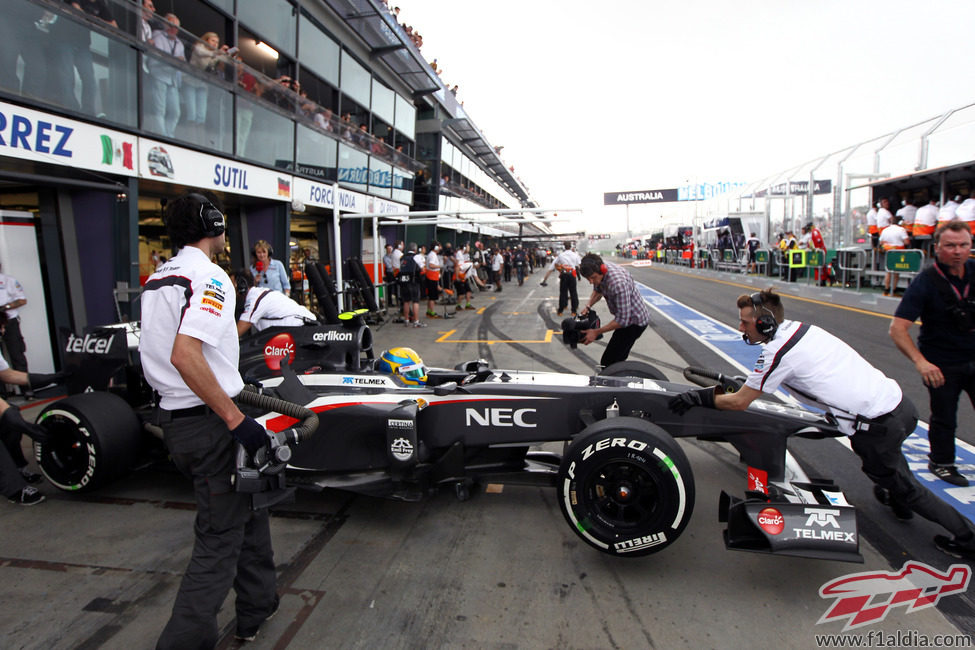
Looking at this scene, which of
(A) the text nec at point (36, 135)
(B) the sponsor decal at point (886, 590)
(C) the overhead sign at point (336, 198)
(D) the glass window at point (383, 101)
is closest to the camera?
(B) the sponsor decal at point (886, 590)

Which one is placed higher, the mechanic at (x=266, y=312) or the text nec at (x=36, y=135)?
the text nec at (x=36, y=135)

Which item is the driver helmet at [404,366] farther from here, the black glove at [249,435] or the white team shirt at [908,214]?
the white team shirt at [908,214]

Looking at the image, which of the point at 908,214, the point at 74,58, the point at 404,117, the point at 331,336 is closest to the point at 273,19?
the point at 74,58

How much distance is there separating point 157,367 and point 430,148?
26.7 m

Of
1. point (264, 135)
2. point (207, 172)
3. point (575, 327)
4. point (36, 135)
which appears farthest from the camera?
point (264, 135)

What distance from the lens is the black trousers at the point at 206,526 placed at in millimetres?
2145

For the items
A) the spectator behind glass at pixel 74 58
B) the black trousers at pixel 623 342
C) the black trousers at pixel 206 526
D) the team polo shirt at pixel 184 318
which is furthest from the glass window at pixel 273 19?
the black trousers at pixel 206 526

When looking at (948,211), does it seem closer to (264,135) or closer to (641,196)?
(264,135)

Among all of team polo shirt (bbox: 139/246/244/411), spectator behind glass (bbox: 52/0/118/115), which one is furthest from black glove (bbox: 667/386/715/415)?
spectator behind glass (bbox: 52/0/118/115)

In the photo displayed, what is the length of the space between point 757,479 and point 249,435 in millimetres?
2761

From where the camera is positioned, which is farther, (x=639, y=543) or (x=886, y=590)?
(x=639, y=543)

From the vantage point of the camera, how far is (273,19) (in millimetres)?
12039

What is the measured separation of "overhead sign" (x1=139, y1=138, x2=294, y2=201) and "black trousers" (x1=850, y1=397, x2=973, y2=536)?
9.19 m

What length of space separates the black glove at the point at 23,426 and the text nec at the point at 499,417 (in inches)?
119
